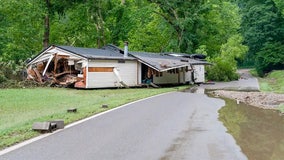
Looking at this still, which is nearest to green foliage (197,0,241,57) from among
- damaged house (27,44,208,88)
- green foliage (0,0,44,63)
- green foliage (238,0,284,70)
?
green foliage (238,0,284,70)

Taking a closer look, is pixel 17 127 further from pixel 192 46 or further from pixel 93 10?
pixel 192 46

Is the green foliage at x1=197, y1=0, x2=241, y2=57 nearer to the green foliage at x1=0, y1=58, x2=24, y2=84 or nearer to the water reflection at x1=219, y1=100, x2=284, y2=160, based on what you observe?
the green foliage at x1=0, y1=58, x2=24, y2=84

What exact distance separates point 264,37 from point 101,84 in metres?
44.1

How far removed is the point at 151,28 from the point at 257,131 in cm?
4532

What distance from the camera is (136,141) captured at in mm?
8344

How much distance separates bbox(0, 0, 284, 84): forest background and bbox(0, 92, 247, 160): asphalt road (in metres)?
23.0

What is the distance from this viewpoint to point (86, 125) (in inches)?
408

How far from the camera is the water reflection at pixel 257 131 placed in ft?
24.8

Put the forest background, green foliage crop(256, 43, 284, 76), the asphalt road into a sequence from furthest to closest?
green foliage crop(256, 43, 284, 76)
the forest background
the asphalt road

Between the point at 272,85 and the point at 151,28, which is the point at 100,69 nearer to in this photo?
the point at 272,85

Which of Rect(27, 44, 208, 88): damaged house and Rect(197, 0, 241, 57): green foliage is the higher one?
Rect(197, 0, 241, 57): green foliage

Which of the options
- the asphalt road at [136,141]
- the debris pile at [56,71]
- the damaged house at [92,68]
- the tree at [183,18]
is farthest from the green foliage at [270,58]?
the asphalt road at [136,141]

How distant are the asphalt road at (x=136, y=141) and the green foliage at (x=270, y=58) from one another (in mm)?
54183

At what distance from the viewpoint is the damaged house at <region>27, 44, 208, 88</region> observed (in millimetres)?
28647
